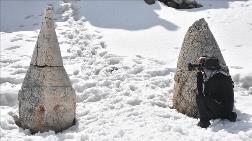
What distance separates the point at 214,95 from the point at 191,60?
841mm

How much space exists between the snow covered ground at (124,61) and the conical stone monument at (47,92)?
0.71 ft

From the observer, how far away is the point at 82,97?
8.31 meters

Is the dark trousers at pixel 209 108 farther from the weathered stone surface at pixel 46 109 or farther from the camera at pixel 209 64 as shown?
the weathered stone surface at pixel 46 109

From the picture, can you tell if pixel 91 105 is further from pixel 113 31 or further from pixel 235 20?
pixel 235 20

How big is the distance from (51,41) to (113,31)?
450 centimetres

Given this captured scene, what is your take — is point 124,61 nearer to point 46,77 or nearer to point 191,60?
point 191,60

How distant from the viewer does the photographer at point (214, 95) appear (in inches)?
257

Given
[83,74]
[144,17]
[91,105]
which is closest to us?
[91,105]

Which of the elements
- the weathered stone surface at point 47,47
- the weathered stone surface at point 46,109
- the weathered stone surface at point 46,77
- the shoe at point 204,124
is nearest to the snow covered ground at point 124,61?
the shoe at point 204,124

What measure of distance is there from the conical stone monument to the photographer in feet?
6.67

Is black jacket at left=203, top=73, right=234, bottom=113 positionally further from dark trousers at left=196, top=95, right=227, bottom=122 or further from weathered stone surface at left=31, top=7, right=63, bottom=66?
weathered stone surface at left=31, top=7, right=63, bottom=66

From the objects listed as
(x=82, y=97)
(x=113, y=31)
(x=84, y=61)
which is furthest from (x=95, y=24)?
(x=82, y=97)

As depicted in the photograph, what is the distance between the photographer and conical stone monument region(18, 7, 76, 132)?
7.02 m

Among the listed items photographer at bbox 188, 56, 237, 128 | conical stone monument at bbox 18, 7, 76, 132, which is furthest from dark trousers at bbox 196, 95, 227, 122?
conical stone monument at bbox 18, 7, 76, 132
